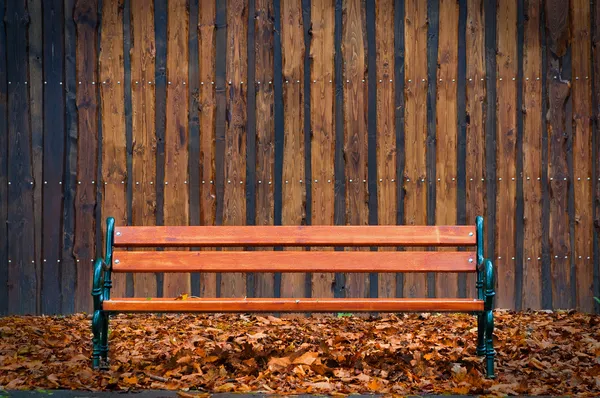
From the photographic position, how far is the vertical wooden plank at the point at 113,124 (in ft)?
22.7

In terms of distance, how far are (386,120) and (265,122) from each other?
1.01 m

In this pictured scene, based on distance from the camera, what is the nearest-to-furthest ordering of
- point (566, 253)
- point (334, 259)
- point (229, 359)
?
point (229, 359)
point (334, 259)
point (566, 253)

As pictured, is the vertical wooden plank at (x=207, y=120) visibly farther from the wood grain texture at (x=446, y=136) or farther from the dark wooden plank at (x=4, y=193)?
the wood grain texture at (x=446, y=136)

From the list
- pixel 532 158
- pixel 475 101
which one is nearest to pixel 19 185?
pixel 475 101

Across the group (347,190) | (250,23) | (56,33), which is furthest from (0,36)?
(347,190)

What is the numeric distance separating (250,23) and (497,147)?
2314 millimetres

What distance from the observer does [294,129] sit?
685 cm

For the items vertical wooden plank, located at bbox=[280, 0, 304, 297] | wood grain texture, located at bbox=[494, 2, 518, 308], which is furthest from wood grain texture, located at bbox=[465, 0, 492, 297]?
vertical wooden plank, located at bbox=[280, 0, 304, 297]

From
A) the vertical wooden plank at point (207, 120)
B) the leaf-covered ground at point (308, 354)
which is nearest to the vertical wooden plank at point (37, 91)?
the leaf-covered ground at point (308, 354)

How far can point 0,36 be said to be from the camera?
6961 mm

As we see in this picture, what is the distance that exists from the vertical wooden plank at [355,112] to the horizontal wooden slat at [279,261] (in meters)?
1.61

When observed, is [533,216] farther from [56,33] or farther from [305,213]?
[56,33]

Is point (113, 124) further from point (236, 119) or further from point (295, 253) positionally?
point (295, 253)

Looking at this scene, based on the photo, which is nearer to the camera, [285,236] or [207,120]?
[285,236]
